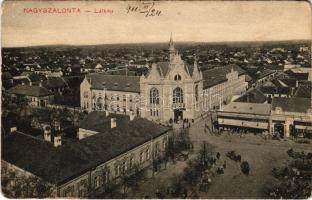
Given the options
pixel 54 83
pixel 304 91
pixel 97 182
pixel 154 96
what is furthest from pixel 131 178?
pixel 304 91

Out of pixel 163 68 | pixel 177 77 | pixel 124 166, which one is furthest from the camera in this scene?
pixel 177 77

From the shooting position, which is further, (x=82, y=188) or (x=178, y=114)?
(x=178, y=114)

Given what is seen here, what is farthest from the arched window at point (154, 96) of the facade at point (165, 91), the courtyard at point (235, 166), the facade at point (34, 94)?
the facade at point (34, 94)

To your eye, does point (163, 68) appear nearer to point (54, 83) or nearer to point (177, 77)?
point (177, 77)

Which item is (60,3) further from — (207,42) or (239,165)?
(239,165)

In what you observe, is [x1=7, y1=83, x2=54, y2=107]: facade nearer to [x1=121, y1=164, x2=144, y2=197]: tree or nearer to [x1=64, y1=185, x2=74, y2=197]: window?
[x1=64, y1=185, x2=74, y2=197]: window

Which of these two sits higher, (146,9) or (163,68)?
(146,9)
